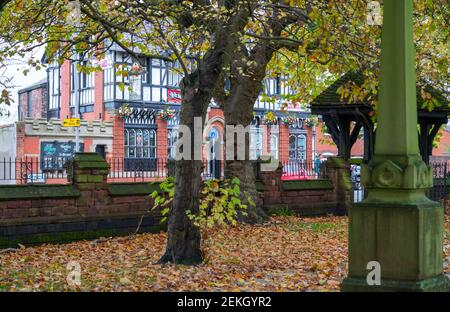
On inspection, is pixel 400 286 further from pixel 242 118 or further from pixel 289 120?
pixel 289 120

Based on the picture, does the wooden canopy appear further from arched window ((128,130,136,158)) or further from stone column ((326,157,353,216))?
arched window ((128,130,136,158))

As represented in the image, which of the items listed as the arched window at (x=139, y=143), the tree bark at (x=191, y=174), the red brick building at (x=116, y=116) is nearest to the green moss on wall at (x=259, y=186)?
the tree bark at (x=191, y=174)

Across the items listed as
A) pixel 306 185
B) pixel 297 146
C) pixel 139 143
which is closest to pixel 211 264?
pixel 306 185

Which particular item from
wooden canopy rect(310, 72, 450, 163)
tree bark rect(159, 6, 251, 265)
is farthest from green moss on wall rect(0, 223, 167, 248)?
wooden canopy rect(310, 72, 450, 163)

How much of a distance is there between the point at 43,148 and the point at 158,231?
69.0ft

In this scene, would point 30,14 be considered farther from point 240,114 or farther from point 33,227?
point 240,114

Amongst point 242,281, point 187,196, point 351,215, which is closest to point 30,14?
point 187,196

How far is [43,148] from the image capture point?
3662cm

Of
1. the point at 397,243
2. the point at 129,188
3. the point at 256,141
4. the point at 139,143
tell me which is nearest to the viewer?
the point at 397,243

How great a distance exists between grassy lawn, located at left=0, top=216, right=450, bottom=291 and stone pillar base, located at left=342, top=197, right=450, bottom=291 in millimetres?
1950

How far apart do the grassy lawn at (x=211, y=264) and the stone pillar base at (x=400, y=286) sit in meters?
1.75

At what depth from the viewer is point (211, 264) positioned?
10.9m

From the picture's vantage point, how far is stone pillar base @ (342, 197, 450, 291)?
6371 mm

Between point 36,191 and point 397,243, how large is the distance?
34.4 feet
